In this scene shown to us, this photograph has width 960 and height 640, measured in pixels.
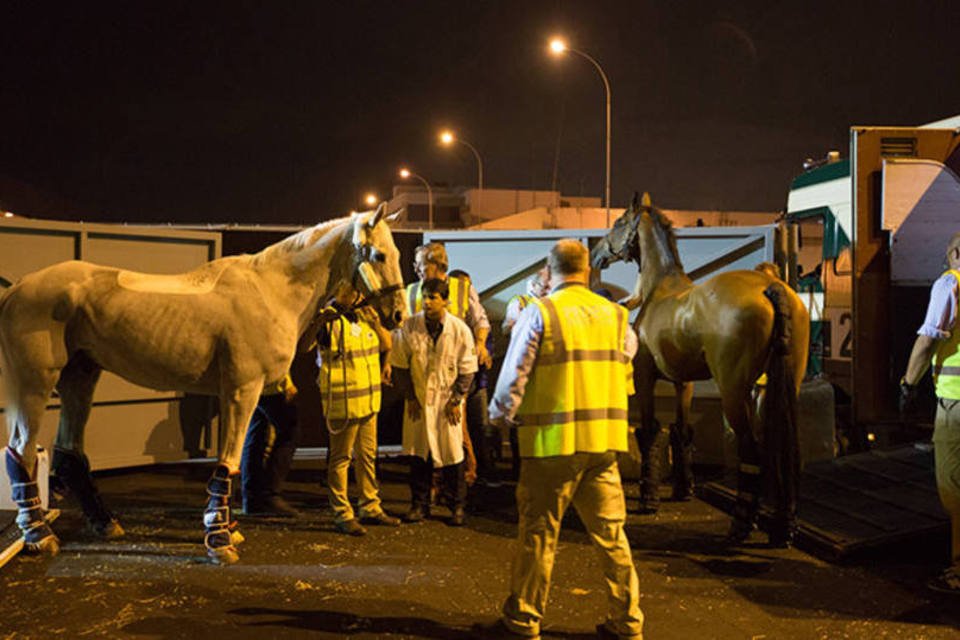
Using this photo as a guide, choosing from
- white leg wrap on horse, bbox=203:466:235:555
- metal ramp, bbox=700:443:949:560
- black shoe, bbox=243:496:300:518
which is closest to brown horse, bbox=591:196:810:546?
metal ramp, bbox=700:443:949:560

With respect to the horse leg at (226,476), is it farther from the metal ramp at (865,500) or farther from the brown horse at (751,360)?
the metal ramp at (865,500)

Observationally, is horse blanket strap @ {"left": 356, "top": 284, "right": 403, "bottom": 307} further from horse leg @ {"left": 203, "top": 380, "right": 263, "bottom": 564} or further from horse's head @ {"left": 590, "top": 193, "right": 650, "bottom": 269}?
horse's head @ {"left": 590, "top": 193, "right": 650, "bottom": 269}

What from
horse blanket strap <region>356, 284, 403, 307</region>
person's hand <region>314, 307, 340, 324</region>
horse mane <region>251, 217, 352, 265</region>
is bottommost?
person's hand <region>314, 307, 340, 324</region>

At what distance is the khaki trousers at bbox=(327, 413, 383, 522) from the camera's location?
5.77 meters

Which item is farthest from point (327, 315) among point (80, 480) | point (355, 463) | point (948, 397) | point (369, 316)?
point (948, 397)

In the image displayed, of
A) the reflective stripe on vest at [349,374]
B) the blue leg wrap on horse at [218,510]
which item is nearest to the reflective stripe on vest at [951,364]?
the reflective stripe on vest at [349,374]

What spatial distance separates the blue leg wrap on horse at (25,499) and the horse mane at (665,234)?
5153 mm

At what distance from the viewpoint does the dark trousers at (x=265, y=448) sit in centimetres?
638

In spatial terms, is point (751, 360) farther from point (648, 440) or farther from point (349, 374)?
point (349, 374)

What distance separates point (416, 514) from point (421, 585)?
1.55 m

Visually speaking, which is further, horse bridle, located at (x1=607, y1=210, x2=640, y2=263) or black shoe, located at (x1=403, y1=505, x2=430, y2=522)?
horse bridle, located at (x1=607, y1=210, x2=640, y2=263)

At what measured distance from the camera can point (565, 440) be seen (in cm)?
359

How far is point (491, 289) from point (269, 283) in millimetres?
4222

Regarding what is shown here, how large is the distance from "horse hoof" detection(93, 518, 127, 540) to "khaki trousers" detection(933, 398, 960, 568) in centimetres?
544
